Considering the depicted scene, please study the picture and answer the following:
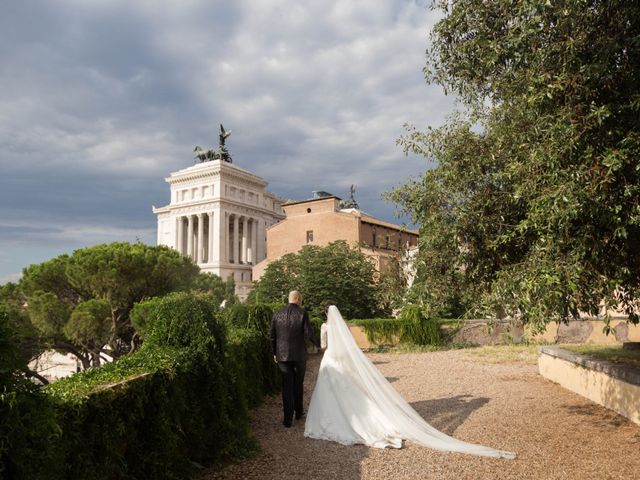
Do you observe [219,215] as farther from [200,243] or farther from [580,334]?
[580,334]

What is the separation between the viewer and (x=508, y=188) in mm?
7922

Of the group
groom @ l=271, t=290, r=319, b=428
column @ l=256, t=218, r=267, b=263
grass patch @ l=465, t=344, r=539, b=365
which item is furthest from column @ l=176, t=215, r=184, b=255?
groom @ l=271, t=290, r=319, b=428

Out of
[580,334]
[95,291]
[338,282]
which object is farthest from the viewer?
[95,291]

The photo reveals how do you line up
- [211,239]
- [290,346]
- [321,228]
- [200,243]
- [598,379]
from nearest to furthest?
[290,346] → [598,379] → [321,228] → [211,239] → [200,243]

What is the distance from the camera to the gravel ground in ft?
20.0

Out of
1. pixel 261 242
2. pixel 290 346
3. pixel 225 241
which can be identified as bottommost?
pixel 290 346

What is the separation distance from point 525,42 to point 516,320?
3759mm

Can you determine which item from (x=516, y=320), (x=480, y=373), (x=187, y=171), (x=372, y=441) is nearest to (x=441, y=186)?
(x=516, y=320)

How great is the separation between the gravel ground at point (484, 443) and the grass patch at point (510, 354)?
17.9 feet

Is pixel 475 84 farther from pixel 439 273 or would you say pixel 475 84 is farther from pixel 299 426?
pixel 299 426

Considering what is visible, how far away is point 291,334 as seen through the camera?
8461 millimetres

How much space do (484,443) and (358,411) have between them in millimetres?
1873

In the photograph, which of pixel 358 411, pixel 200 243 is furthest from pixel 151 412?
pixel 200 243

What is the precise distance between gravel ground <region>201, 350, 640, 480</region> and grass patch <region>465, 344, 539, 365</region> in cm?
545
